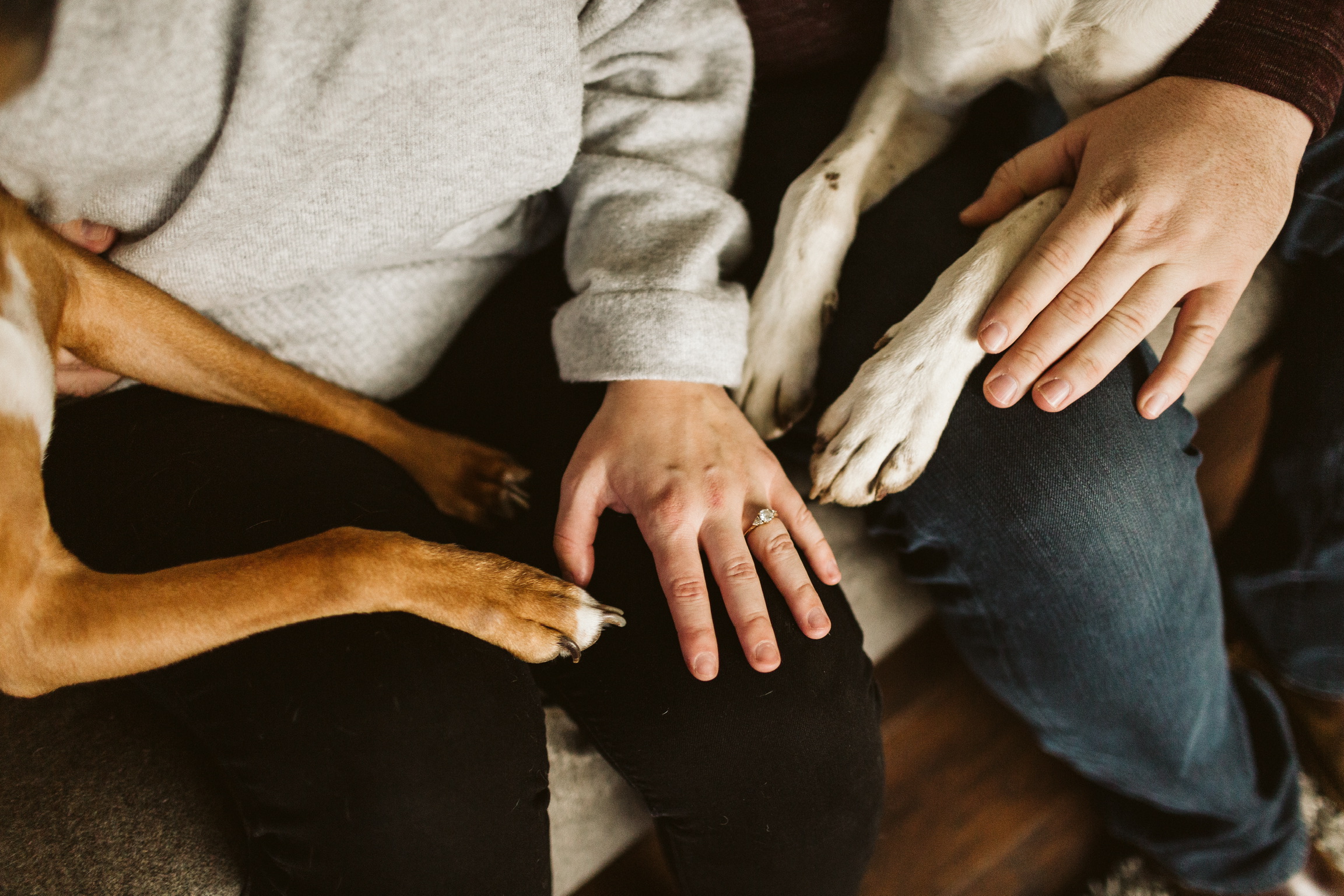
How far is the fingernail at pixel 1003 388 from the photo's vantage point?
0.73 metres

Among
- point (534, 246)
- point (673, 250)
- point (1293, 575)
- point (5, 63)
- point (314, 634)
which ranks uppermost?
point (5, 63)

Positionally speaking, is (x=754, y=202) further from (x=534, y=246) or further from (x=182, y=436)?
(x=182, y=436)

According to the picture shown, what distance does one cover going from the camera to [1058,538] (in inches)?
30.1

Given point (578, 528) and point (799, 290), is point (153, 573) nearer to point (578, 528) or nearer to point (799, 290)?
point (578, 528)

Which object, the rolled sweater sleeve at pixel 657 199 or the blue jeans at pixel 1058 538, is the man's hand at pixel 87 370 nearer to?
the rolled sweater sleeve at pixel 657 199

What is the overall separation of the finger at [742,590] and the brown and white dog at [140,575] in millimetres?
116

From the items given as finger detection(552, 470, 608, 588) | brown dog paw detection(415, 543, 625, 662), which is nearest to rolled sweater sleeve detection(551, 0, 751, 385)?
finger detection(552, 470, 608, 588)

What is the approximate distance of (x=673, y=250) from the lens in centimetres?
80

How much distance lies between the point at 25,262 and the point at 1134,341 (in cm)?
112

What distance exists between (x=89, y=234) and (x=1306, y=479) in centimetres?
160

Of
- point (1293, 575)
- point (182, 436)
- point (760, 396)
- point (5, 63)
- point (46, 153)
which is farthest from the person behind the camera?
point (1293, 575)

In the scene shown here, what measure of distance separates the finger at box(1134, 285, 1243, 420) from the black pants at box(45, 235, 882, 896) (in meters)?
0.41

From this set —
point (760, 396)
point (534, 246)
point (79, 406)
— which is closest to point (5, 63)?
point (79, 406)

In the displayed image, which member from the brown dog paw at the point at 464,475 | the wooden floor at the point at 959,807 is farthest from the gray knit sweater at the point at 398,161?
the wooden floor at the point at 959,807
